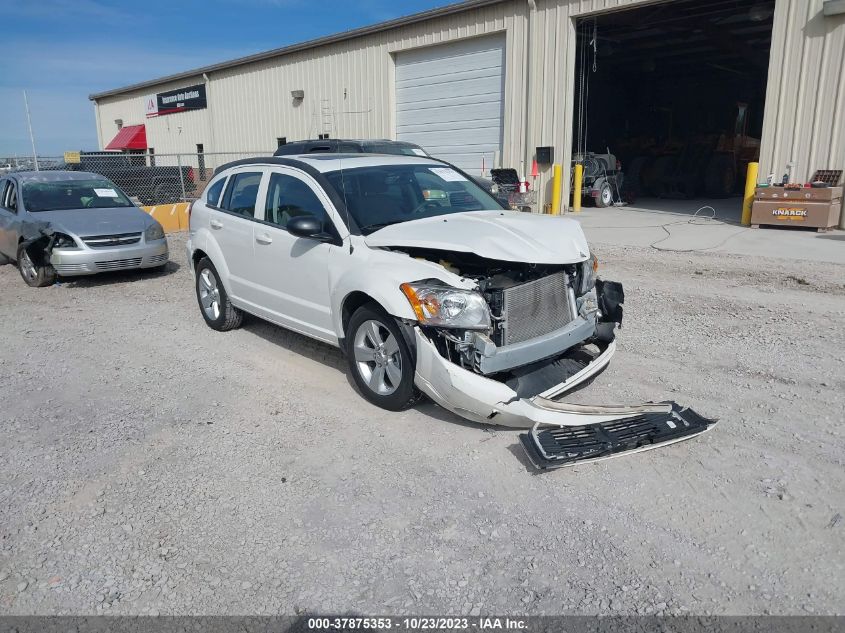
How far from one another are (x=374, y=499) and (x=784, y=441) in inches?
102

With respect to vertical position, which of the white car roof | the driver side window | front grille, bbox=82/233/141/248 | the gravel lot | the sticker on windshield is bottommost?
the gravel lot

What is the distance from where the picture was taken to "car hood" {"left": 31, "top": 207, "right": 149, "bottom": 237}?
955 cm

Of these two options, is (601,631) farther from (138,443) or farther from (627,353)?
(627,353)

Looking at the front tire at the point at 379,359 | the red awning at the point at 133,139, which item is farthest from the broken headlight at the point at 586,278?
the red awning at the point at 133,139

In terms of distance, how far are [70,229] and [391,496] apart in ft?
26.2

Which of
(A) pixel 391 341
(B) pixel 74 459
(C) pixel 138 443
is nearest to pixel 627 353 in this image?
(A) pixel 391 341

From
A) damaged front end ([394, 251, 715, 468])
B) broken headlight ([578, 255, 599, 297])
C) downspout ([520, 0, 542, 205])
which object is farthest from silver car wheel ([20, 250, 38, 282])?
downspout ([520, 0, 542, 205])

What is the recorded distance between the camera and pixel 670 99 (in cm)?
2814

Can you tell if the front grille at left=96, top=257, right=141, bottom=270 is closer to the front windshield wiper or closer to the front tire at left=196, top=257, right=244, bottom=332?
the front tire at left=196, top=257, right=244, bottom=332

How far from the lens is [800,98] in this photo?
1313 cm

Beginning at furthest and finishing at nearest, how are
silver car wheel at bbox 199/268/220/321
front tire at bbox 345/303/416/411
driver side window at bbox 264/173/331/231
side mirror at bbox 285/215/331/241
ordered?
1. silver car wheel at bbox 199/268/220/321
2. driver side window at bbox 264/173/331/231
3. side mirror at bbox 285/215/331/241
4. front tire at bbox 345/303/416/411

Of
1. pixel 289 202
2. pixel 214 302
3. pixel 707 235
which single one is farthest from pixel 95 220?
pixel 707 235

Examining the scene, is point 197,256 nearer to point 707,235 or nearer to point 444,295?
point 444,295

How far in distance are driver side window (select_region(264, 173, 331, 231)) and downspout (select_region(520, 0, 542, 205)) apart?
41.2ft
